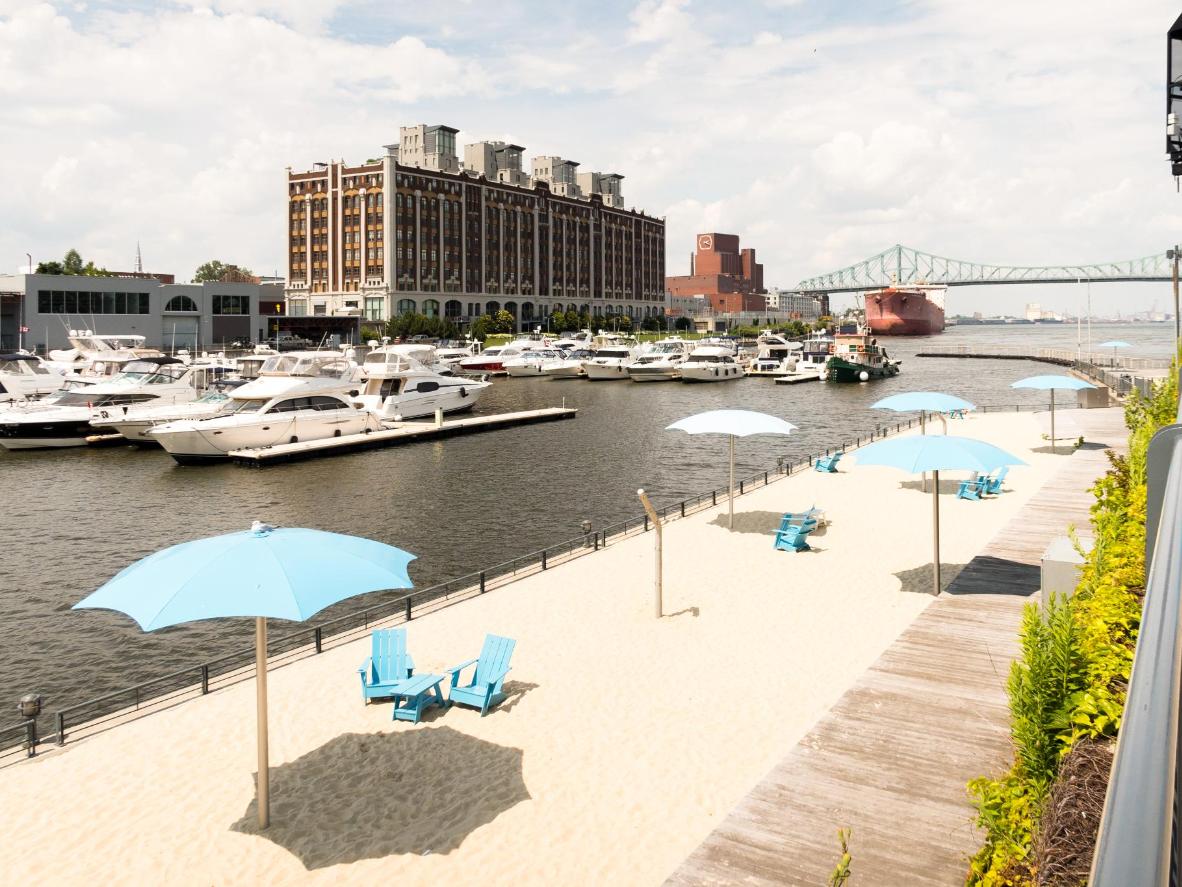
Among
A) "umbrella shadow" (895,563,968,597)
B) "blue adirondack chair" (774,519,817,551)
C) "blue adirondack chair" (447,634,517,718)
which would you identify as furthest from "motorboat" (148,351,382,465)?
"umbrella shadow" (895,563,968,597)

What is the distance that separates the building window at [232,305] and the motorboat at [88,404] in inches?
2090

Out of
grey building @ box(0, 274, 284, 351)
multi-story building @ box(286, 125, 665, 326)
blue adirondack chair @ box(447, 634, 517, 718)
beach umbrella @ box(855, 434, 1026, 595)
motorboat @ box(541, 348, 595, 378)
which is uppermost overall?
multi-story building @ box(286, 125, 665, 326)

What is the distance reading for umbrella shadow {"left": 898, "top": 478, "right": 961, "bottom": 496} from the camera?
26.5 meters

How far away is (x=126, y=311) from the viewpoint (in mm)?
93250

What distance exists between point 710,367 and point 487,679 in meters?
76.3

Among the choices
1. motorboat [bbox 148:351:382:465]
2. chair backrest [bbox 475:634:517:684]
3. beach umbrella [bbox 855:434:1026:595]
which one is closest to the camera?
chair backrest [bbox 475:634:517:684]

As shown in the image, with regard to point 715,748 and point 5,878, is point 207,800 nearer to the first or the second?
point 5,878

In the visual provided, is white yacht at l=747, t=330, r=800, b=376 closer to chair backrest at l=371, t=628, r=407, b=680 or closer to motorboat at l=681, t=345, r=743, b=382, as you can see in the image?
motorboat at l=681, t=345, r=743, b=382

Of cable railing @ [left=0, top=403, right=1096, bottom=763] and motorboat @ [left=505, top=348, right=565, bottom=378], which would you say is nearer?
cable railing @ [left=0, top=403, right=1096, bottom=763]

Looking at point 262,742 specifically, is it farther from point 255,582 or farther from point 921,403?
point 921,403

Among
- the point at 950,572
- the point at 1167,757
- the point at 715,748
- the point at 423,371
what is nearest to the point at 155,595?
the point at 715,748

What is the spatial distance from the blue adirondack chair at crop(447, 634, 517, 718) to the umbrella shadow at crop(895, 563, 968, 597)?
322 inches

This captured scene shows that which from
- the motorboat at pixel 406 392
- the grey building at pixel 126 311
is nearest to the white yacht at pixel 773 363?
the motorboat at pixel 406 392

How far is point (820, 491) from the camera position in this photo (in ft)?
88.8
